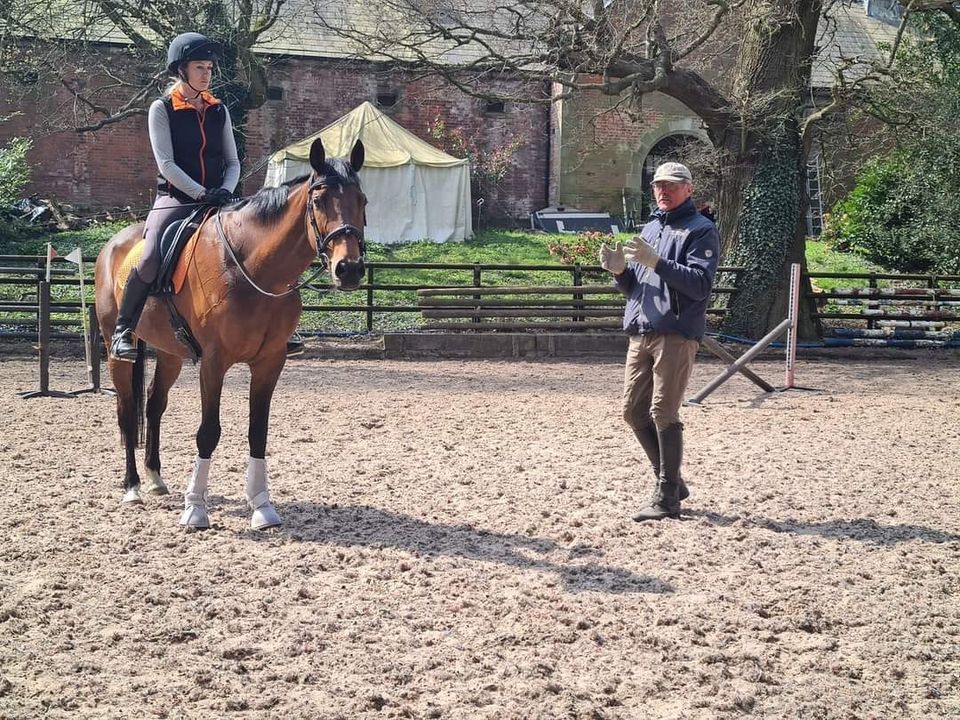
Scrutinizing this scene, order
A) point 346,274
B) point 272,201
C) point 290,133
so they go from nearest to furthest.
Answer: point 346,274 < point 272,201 < point 290,133

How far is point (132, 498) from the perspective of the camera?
6703mm

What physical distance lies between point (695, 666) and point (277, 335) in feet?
10.9

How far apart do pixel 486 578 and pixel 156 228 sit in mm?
3243

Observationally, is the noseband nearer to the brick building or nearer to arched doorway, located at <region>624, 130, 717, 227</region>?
arched doorway, located at <region>624, 130, 717, 227</region>

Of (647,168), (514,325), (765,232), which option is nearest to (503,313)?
(514,325)

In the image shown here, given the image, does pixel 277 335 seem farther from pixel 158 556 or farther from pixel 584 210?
pixel 584 210

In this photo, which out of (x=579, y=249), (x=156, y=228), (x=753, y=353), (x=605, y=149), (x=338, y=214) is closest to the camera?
(x=338, y=214)

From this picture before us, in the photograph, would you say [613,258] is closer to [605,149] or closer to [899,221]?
[899,221]

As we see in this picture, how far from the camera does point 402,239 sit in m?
24.6

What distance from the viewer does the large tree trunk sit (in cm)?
1575

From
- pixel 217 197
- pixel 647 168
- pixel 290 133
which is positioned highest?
pixel 290 133

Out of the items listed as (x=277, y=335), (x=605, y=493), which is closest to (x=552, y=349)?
(x=605, y=493)

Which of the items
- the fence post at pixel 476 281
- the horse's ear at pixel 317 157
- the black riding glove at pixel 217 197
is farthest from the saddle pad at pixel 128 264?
the fence post at pixel 476 281

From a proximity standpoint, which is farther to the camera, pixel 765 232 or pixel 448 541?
pixel 765 232
